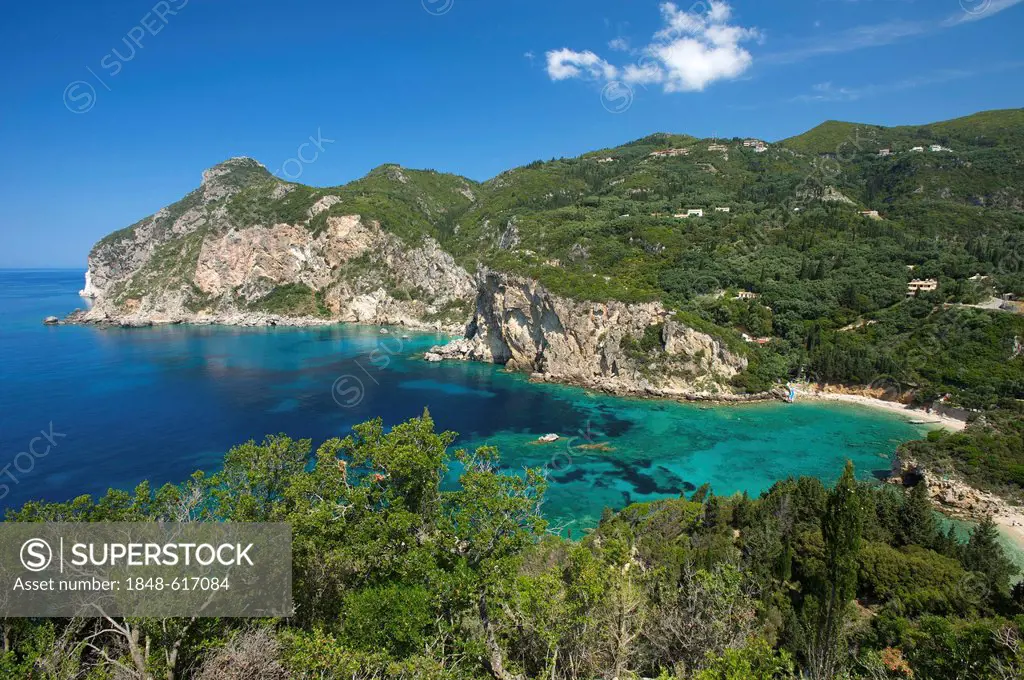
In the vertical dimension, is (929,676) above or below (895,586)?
above

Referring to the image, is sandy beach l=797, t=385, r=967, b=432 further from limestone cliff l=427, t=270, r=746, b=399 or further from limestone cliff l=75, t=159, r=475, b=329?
limestone cliff l=75, t=159, r=475, b=329

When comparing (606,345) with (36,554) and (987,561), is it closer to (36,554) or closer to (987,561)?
(987,561)

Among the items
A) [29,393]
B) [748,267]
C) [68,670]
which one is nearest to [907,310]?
[748,267]

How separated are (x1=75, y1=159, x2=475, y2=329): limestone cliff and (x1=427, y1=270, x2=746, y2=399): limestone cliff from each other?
32.6m

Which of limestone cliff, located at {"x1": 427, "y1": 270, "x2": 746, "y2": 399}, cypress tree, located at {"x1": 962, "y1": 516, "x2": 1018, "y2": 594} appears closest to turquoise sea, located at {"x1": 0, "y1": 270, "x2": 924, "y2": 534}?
limestone cliff, located at {"x1": 427, "y1": 270, "x2": 746, "y2": 399}

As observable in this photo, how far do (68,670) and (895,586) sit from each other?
69.6 ft

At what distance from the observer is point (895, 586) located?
16.0 meters

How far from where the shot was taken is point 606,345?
49375 millimetres

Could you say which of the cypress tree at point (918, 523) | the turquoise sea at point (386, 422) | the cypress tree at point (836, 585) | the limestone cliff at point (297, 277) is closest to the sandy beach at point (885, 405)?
the turquoise sea at point (386, 422)

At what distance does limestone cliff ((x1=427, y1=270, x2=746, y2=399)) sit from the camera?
151 feet

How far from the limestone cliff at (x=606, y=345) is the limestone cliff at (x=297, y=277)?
32.6m

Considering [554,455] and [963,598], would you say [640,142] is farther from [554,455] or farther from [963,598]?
[963,598]

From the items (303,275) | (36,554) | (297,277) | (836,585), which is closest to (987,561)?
(836,585)

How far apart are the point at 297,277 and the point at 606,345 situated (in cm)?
7107
